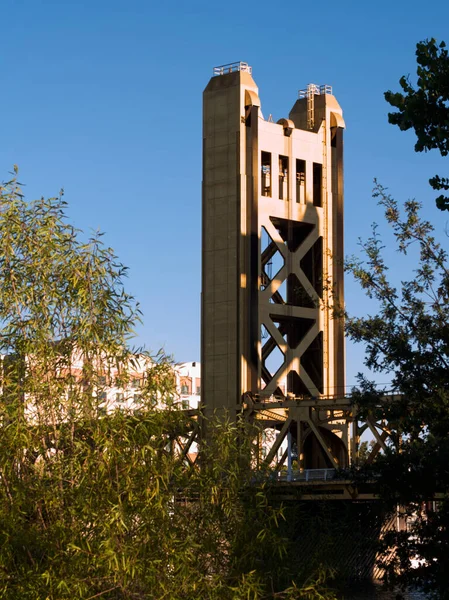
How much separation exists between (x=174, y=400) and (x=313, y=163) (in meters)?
57.1

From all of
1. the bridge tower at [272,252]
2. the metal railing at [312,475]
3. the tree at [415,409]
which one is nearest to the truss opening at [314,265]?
A: the bridge tower at [272,252]

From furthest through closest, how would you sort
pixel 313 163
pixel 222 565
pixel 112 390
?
pixel 313 163
pixel 112 390
pixel 222 565

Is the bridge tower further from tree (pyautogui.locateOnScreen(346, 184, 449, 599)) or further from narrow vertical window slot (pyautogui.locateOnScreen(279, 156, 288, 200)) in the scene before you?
tree (pyautogui.locateOnScreen(346, 184, 449, 599))

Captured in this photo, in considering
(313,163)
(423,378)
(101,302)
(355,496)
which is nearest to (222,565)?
(101,302)

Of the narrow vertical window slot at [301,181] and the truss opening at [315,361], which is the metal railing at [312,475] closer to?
the truss opening at [315,361]

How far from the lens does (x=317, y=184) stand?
8012 centimetres

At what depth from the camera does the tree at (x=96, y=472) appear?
2092 cm

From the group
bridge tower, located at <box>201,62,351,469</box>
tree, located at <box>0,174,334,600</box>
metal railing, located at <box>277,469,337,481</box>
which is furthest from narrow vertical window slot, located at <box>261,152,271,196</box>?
tree, located at <box>0,174,334,600</box>

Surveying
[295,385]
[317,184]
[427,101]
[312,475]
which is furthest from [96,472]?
[317,184]

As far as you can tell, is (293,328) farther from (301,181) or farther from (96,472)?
(96,472)

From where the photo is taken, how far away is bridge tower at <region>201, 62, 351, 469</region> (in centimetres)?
7275

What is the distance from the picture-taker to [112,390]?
2391 centimetres

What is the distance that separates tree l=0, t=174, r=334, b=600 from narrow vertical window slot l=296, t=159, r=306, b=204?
183ft

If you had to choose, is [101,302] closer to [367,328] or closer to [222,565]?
[222,565]
